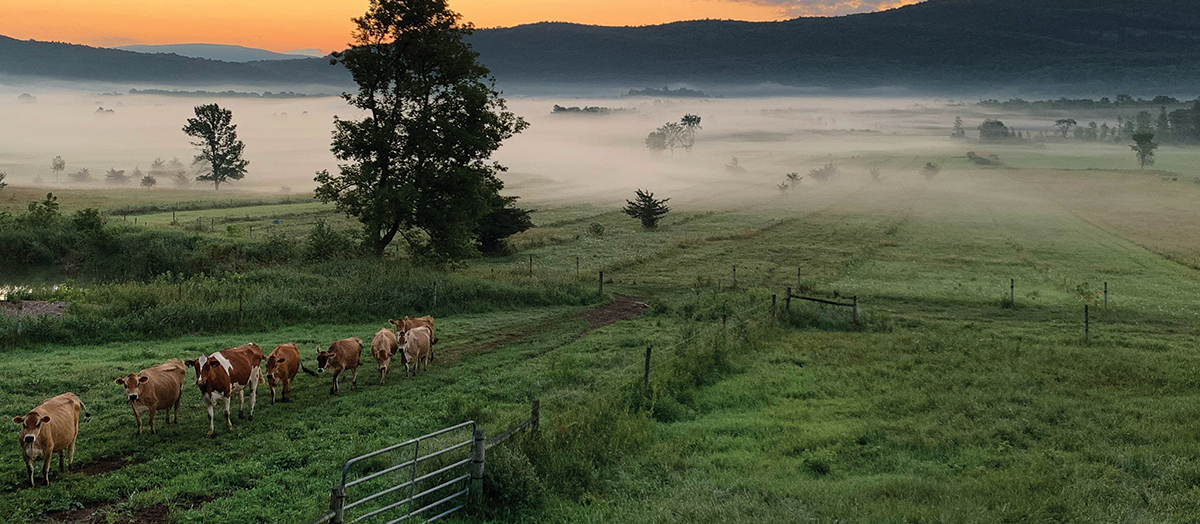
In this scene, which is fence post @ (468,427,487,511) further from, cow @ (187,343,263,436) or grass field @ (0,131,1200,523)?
cow @ (187,343,263,436)

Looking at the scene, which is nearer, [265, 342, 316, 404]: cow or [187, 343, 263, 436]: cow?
[187, 343, 263, 436]: cow

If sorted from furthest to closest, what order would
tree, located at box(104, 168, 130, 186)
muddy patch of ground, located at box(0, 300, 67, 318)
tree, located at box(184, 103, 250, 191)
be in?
tree, located at box(104, 168, 130, 186) < tree, located at box(184, 103, 250, 191) < muddy patch of ground, located at box(0, 300, 67, 318)

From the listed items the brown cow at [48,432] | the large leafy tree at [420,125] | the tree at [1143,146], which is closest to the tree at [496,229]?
the large leafy tree at [420,125]

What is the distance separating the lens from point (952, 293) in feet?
139

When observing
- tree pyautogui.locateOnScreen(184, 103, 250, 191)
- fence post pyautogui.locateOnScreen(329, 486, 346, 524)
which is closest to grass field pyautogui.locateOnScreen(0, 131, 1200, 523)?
fence post pyautogui.locateOnScreen(329, 486, 346, 524)

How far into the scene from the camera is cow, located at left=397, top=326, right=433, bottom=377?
69.2 ft

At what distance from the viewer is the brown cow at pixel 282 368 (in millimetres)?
17594

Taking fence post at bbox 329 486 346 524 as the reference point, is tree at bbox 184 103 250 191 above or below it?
above

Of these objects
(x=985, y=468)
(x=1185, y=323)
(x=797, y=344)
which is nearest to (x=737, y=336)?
(x=797, y=344)

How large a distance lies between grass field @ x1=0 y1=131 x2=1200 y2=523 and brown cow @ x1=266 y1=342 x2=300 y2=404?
0.66 meters

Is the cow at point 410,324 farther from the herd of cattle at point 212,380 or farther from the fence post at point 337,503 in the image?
the fence post at point 337,503

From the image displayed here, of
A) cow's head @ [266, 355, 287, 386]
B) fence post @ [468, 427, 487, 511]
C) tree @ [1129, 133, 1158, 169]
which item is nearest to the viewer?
fence post @ [468, 427, 487, 511]

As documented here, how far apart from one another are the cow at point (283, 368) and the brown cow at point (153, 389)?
1.91 meters

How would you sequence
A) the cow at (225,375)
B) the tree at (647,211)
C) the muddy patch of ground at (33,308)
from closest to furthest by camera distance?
1. the cow at (225,375)
2. the muddy patch of ground at (33,308)
3. the tree at (647,211)
